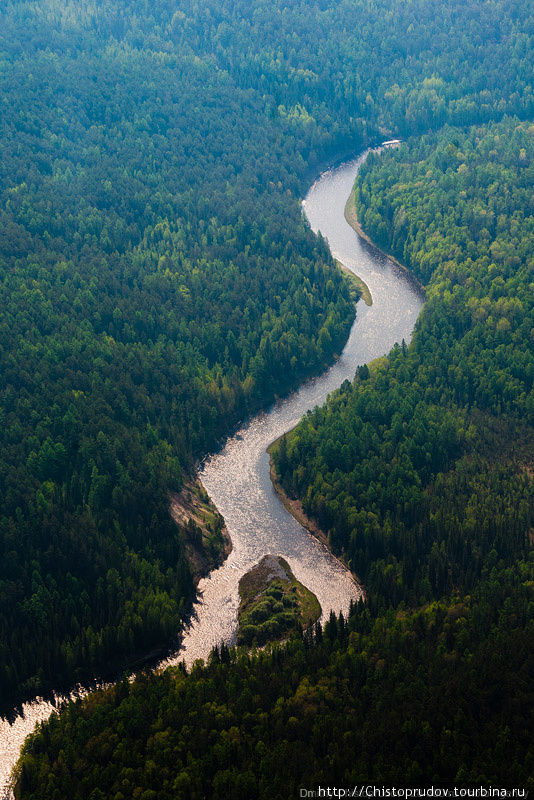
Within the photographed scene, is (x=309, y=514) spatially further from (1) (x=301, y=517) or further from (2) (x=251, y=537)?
(2) (x=251, y=537)

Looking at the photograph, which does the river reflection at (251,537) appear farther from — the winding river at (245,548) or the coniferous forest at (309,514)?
the coniferous forest at (309,514)

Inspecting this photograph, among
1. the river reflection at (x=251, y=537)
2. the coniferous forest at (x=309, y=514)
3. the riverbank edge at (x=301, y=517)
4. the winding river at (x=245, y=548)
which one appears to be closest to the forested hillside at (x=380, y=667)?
the coniferous forest at (x=309, y=514)

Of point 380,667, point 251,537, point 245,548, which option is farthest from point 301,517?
point 380,667

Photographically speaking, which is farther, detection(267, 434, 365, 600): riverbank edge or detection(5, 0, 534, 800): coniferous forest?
detection(267, 434, 365, 600): riverbank edge

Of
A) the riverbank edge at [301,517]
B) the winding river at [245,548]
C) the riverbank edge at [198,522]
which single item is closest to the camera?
the winding river at [245,548]

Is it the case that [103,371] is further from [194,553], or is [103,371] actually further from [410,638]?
[410,638]

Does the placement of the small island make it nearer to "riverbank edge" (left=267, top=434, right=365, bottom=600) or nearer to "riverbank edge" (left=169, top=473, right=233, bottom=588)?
"riverbank edge" (left=169, top=473, right=233, bottom=588)

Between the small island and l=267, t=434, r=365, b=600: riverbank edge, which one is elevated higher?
l=267, t=434, r=365, b=600: riverbank edge

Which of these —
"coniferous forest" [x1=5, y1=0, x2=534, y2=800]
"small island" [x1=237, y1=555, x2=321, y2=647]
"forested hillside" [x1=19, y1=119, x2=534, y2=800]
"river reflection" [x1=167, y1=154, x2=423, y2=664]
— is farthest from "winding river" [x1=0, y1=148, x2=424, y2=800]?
"forested hillside" [x1=19, y1=119, x2=534, y2=800]

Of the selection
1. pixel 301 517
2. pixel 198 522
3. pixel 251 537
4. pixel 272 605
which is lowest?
pixel 198 522
